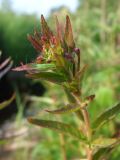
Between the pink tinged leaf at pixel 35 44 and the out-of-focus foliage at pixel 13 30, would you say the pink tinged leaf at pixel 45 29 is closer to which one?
the pink tinged leaf at pixel 35 44

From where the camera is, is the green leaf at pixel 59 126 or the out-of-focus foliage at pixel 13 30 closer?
the green leaf at pixel 59 126

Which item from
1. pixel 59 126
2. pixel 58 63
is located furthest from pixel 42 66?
pixel 59 126

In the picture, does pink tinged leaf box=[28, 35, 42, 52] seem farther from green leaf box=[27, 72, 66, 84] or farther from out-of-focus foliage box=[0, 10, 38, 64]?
out-of-focus foliage box=[0, 10, 38, 64]

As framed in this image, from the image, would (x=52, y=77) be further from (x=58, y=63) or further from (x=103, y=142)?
(x=103, y=142)

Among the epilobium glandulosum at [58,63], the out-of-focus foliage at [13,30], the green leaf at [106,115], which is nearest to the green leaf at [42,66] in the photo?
the epilobium glandulosum at [58,63]

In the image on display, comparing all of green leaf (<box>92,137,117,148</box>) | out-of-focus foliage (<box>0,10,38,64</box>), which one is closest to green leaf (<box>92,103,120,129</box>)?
green leaf (<box>92,137,117,148</box>)

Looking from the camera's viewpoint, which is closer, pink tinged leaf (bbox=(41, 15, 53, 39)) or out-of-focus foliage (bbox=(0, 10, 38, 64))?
pink tinged leaf (bbox=(41, 15, 53, 39))

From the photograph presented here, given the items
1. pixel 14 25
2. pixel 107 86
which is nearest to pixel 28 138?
pixel 107 86

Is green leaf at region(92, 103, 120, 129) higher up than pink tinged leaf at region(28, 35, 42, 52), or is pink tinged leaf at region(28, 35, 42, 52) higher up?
pink tinged leaf at region(28, 35, 42, 52)
